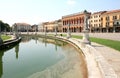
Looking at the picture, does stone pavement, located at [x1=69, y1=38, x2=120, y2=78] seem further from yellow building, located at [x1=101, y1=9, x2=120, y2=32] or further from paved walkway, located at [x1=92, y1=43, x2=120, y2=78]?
yellow building, located at [x1=101, y1=9, x2=120, y2=32]

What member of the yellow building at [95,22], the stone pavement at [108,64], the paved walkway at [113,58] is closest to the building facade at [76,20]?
the yellow building at [95,22]

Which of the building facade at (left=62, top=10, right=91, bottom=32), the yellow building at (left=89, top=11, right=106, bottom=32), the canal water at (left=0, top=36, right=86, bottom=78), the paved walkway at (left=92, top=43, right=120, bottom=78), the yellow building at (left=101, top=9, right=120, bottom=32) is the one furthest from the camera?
the building facade at (left=62, top=10, right=91, bottom=32)

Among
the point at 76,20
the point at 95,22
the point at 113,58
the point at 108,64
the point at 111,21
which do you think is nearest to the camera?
the point at 108,64

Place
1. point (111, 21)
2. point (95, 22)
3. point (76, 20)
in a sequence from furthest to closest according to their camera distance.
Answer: point (76, 20) → point (95, 22) → point (111, 21)

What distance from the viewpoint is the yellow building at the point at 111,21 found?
67.5m

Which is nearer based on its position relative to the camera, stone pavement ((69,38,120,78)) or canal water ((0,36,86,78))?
stone pavement ((69,38,120,78))

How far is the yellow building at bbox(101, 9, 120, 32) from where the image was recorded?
6754 centimetres

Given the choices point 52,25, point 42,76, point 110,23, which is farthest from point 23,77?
point 52,25

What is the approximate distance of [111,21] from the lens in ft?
231

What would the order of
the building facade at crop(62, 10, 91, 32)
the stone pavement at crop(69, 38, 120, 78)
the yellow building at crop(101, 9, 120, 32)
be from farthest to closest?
1. the building facade at crop(62, 10, 91, 32)
2. the yellow building at crop(101, 9, 120, 32)
3. the stone pavement at crop(69, 38, 120, 78)

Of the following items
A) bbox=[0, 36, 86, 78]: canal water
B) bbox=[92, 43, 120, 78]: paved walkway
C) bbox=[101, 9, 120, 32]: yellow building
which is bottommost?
bbox=[0, 36, 86, 78]: canal water

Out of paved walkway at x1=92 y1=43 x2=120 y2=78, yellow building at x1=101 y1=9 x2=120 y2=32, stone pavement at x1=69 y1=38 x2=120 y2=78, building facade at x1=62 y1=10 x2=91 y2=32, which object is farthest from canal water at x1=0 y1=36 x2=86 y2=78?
building facade at x1=62 y1=10 x2=91 y2=32

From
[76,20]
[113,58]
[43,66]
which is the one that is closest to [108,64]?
[113,58]

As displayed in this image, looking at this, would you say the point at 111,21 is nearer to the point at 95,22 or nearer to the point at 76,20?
the point at 95,22
